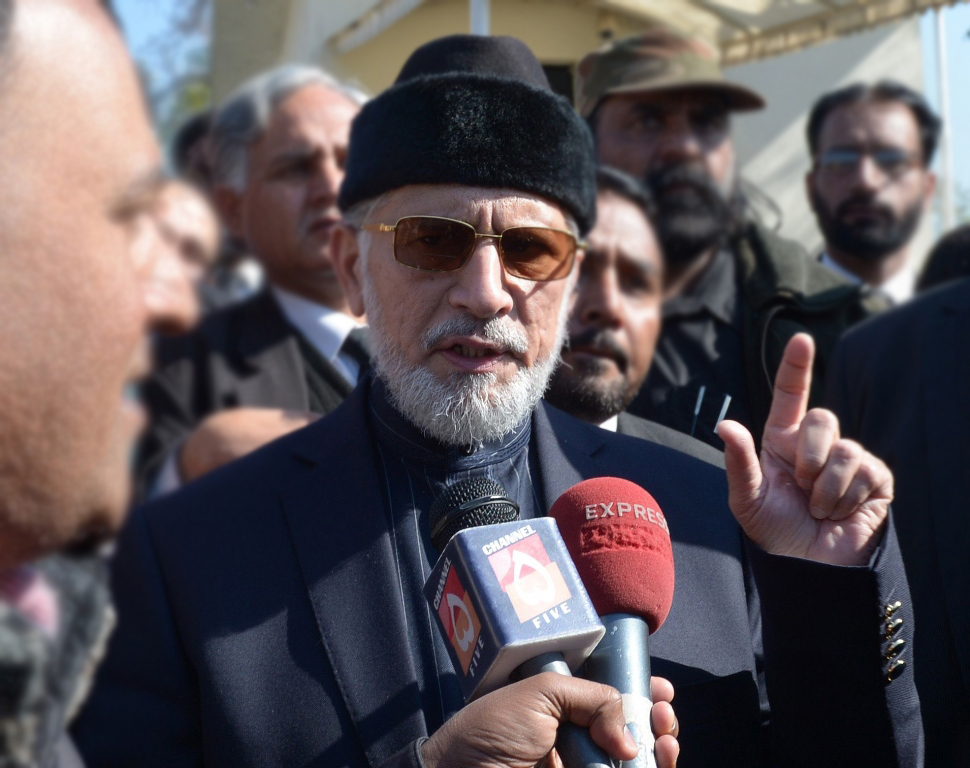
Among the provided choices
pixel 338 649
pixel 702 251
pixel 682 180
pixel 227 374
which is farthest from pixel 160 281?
pixel 682 180

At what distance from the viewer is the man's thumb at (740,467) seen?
205cm

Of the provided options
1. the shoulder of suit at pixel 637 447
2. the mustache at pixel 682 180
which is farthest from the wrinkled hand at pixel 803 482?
the mustache at pixel 682 180

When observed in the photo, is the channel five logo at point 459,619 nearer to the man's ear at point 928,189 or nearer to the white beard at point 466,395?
the white beard at point 466,395

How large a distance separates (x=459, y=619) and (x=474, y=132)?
1217 millimetres

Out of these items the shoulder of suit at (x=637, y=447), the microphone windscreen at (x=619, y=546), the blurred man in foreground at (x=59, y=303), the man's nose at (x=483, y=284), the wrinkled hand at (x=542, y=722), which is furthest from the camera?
the shoulder of suit at (x=637, y=447)

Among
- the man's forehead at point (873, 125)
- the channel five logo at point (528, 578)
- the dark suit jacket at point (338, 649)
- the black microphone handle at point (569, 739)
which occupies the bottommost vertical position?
the dark suit jacket at point (338, 649)

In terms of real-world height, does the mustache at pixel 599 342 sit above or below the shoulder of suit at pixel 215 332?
below

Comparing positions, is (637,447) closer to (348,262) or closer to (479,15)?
(348,262)

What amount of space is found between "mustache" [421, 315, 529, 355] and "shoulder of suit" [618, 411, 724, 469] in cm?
48

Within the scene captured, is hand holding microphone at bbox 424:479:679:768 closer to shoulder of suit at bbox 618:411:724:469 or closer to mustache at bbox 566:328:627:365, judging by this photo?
shoulder of suit at bbox 618:411:724:469

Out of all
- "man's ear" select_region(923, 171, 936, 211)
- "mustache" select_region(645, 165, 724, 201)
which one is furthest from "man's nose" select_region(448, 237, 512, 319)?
"man's ear" select_region(923, 171, 936, 211)

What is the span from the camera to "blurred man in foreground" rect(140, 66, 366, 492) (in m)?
2.74

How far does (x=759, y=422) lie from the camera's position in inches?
107

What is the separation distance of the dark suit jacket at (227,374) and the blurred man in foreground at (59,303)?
1.56m
